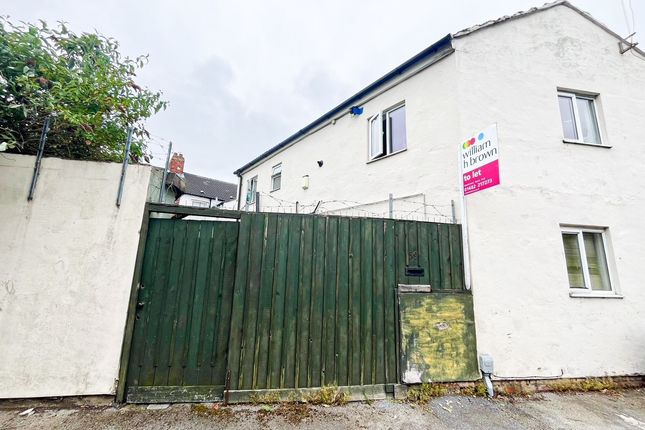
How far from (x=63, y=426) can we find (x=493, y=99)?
7.56 metres

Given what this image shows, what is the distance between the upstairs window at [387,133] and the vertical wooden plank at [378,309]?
2.73 meters

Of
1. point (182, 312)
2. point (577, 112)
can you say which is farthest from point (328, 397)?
point (577, 112)

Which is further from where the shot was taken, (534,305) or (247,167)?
(247,167)

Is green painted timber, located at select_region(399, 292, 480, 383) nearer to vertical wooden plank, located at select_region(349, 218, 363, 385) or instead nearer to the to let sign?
vertical wooden plank, located at select_region(349, 218, 363, 385)

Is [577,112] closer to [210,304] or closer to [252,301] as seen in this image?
[252,301]

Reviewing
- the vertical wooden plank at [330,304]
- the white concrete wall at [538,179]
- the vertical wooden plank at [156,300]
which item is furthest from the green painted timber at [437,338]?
the vertical wooden plank at [156,300]

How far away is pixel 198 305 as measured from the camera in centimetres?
360

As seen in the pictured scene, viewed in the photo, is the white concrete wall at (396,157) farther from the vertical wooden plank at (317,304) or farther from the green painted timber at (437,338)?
the vertical wooden plank at (317,304)

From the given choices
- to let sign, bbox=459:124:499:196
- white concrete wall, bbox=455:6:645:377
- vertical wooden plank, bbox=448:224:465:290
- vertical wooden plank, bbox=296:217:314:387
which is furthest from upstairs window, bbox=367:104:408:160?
vertical wooden plank, bbox=296:217:314:387

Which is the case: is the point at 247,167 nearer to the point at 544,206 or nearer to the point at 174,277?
the point at 174,277

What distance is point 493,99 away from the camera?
199 inches

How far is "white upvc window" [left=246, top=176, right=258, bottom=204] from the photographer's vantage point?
13.0 meters

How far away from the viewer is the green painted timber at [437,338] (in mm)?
3875

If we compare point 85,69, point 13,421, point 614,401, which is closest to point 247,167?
point 85,69
